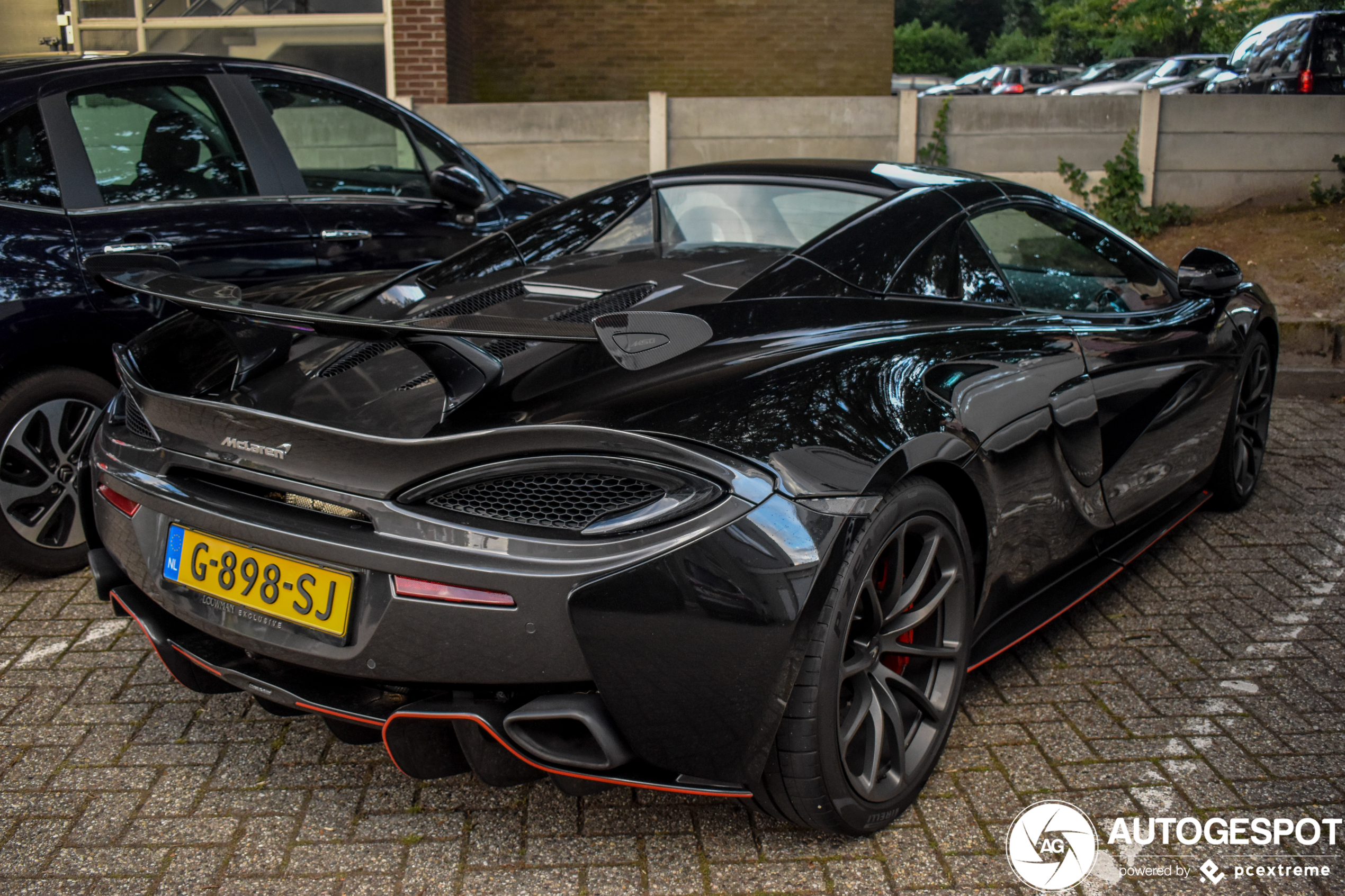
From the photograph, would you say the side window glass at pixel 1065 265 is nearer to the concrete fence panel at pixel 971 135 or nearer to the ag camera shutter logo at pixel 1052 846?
the ag camera shutter logo at pixel 1052 846

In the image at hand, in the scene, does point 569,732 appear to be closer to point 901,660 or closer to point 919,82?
point 901,660

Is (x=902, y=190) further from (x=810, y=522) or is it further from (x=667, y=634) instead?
(x=667, y=634)

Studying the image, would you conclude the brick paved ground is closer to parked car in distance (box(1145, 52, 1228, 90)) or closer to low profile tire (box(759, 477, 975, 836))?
low profile tire (box(759, 477, 975, 836))

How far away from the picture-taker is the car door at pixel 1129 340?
3098 mm

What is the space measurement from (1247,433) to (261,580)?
367 centimetres

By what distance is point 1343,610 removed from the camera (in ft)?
11.5

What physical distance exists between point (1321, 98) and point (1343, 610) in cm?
775

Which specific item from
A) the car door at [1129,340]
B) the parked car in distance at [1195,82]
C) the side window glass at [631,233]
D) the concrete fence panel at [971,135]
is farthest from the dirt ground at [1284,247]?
the parked car in distance at [1195,82]

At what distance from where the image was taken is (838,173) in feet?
10.3

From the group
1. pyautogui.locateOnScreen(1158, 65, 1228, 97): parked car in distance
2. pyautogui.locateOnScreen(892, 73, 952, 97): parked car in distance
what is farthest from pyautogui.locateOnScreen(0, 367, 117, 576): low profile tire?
pyautogui.locateOnScreen(892, 73, 952, 97): parked car in distance

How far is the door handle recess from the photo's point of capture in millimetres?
3650

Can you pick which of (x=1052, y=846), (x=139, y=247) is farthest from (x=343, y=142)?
(x=1052, y=846)

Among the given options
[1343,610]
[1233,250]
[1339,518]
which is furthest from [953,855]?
[1233,250]

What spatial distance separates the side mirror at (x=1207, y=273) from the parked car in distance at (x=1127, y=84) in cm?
1848
